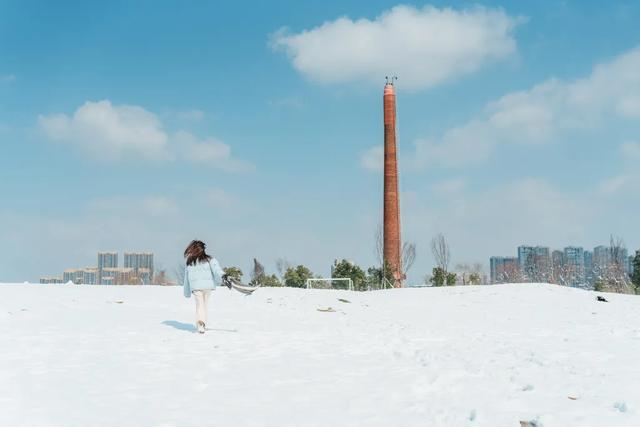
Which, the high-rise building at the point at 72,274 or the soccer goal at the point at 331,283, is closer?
the soccer goal at the point at 331,283

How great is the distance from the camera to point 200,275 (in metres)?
14.5

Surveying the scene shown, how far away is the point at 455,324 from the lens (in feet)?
59.8

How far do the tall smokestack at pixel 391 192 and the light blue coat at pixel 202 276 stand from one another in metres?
36.5

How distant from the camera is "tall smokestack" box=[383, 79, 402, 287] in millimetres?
51625

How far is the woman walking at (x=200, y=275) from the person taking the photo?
14391mm

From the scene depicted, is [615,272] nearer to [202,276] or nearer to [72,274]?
[202,276]

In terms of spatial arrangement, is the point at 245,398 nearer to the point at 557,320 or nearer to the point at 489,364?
the point at 489,364

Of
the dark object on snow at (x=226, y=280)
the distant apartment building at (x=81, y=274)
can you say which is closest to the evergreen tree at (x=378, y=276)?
the dark object on snow at (x=226, y=280)

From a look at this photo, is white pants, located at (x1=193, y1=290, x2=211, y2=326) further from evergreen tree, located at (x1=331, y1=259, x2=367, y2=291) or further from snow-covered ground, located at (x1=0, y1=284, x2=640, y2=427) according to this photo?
evergreen tree, located at (x1=331, y1=259, x2=367, y2=291)

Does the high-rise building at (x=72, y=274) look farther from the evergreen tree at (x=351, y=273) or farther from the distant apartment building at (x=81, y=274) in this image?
the evergreen tree at (x=351, y=273)

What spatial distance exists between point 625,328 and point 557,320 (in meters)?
3.47

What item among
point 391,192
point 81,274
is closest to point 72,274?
point 81,274

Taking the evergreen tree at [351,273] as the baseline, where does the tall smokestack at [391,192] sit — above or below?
above

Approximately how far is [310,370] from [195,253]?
589 cm
